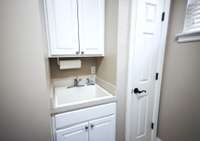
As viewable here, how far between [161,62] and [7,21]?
1604mm

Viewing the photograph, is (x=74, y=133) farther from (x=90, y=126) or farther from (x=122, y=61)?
(x=122, y=61)

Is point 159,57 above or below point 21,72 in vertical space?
above

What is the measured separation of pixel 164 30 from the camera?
52.2 inches

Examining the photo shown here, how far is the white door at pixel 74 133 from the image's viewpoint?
3.39ft

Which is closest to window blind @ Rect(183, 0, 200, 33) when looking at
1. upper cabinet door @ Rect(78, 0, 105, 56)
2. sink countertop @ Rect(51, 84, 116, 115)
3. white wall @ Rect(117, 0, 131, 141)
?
white wall @ Rect(117, 0, 131, 141)

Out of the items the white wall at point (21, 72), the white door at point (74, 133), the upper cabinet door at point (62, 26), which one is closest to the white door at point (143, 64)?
the white door at point (74, 133)

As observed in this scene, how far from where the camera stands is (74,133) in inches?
42.8

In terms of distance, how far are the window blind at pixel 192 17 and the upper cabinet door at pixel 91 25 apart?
962 mm

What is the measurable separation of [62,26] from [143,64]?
110cm

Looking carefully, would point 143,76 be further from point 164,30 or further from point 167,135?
point 167,135

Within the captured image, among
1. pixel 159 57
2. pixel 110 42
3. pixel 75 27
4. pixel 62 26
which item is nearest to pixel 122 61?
pixel 110 42

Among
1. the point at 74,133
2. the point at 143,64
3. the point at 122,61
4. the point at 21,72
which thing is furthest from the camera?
the point at 143,64

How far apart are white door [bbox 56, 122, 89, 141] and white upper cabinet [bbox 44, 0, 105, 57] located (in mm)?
844

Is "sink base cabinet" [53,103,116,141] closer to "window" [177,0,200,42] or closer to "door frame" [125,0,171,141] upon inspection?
"door frame" [125,0,171,141]
